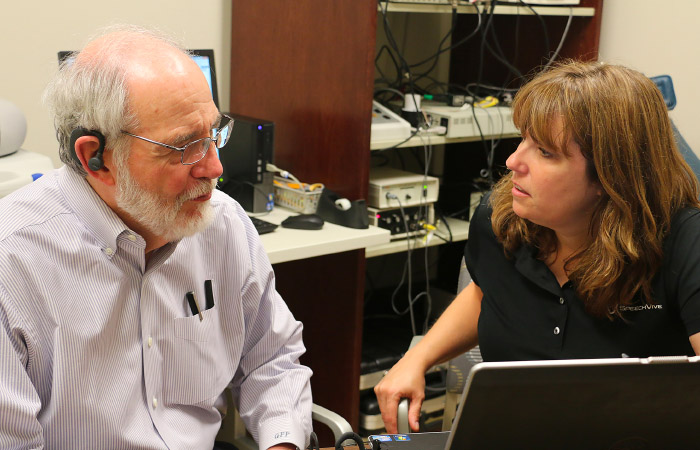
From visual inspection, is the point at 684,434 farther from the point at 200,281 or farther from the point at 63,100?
the point at 63,100

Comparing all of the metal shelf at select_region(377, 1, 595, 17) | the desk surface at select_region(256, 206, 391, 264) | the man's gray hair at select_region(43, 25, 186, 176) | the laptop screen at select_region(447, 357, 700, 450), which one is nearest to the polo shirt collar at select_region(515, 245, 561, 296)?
the laptop screen at select_region(447, 357, 700, 450)

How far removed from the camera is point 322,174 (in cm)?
237

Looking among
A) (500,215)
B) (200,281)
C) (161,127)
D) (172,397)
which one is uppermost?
(161,127)

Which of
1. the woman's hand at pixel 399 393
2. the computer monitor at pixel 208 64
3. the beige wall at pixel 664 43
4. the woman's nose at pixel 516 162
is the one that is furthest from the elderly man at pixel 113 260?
the beige wall at pixel 664 43

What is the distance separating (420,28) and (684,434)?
2.25 m

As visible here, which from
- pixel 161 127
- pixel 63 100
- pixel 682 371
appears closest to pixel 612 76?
pixel 682 371

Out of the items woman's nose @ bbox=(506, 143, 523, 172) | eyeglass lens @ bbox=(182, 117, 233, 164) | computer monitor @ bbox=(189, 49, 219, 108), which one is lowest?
woman's nose @ bbox=(506, 143, 523, 172)

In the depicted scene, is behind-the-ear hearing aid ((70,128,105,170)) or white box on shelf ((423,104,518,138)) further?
white box on shelf ((423,104,518,138))

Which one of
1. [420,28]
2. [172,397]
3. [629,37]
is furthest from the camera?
[420,28]

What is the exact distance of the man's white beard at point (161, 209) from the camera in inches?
48.0

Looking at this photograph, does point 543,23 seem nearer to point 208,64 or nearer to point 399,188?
point 399,188

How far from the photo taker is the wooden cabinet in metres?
2.22

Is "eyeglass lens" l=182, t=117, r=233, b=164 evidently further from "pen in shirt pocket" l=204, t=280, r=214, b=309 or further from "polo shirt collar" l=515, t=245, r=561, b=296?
"polo shirt collar" l=515, t=245, r=561, b=296

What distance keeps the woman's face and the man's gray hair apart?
0.65m
